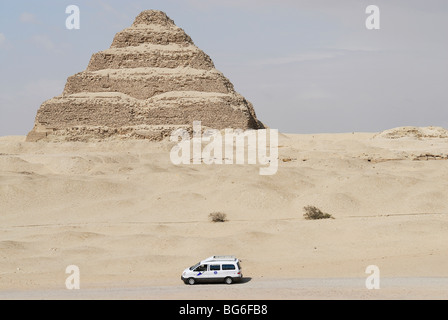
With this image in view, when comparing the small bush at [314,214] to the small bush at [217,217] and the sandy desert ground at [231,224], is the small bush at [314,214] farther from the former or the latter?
the small bush at [217,217]

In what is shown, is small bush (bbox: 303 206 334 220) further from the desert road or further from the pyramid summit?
the pyramid summit

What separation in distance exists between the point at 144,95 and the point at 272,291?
174 ft

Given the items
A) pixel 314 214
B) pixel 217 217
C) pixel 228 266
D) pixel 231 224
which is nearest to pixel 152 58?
pixel 217 217

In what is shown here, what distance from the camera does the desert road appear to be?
42.5ft

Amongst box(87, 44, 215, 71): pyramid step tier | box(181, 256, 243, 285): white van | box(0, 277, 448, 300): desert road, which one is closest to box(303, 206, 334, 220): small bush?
box(0, 277, 448, 300): desert road

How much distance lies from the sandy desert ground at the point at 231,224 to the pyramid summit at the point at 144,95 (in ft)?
43.1

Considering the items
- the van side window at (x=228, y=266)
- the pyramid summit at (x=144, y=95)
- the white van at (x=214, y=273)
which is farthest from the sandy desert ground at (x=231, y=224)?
the pyramid summit at (x=144, y=95)

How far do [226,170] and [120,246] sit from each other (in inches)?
630

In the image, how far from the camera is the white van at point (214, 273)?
14680 millimetres

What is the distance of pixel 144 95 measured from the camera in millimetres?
65188

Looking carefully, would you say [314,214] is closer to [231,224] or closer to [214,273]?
[231,224]
